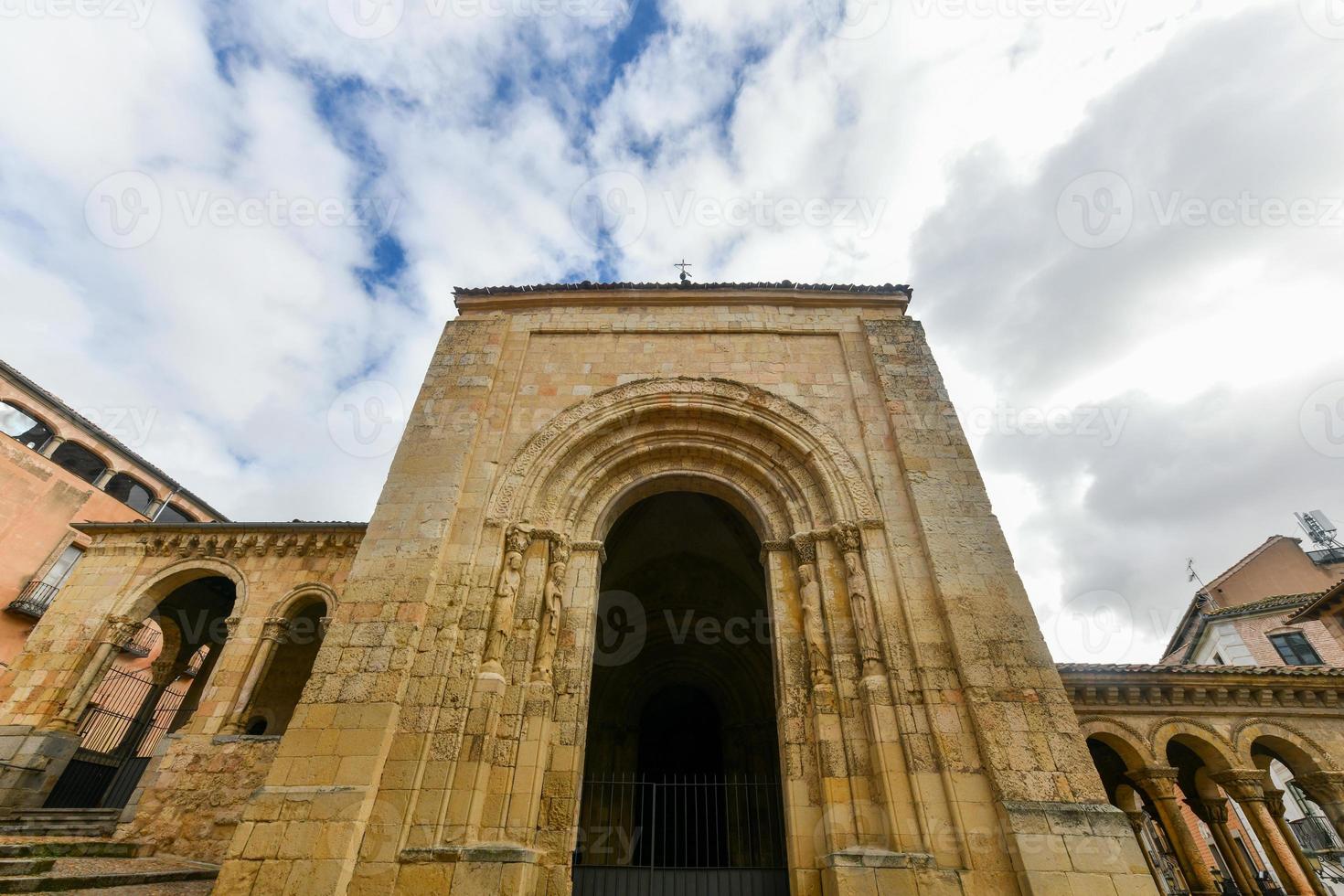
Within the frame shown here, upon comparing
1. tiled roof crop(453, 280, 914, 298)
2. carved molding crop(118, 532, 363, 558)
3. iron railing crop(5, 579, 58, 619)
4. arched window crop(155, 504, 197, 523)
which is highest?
arched window crop(155, 504, 197, 523)

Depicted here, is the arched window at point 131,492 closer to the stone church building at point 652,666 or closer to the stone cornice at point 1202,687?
the stone church building at point 652,666

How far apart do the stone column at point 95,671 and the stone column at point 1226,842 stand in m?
18.5

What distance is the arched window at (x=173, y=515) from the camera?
64.2ft

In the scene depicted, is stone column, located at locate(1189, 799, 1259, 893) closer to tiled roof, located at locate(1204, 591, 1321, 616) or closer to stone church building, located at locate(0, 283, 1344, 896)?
stone church building, located at locate(0, 283, 1344, 896)

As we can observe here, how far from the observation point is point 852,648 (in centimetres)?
630

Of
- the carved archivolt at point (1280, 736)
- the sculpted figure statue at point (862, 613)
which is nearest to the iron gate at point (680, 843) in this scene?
the sculpted figure statue at point (862, 613)

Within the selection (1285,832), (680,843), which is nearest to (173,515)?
(680,843)

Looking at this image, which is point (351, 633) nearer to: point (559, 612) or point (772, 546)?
point (559, 612)

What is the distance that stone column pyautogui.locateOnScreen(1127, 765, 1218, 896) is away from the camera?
8.42 metres

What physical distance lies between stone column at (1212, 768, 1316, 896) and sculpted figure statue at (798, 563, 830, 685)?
25.6ft

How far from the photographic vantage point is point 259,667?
9266mm

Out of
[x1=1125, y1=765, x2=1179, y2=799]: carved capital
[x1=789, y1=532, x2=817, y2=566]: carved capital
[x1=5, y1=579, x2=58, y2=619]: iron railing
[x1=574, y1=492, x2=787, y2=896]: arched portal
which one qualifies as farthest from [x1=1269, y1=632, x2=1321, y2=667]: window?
[x1=5, y1=579, x2=58, y2=619]: iron railing

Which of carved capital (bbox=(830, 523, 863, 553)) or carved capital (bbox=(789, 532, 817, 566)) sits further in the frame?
carved capital (bbox=(789, 532, 817, 566))

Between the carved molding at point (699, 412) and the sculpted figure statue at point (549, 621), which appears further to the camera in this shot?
the carved molding at point (699, 412)
